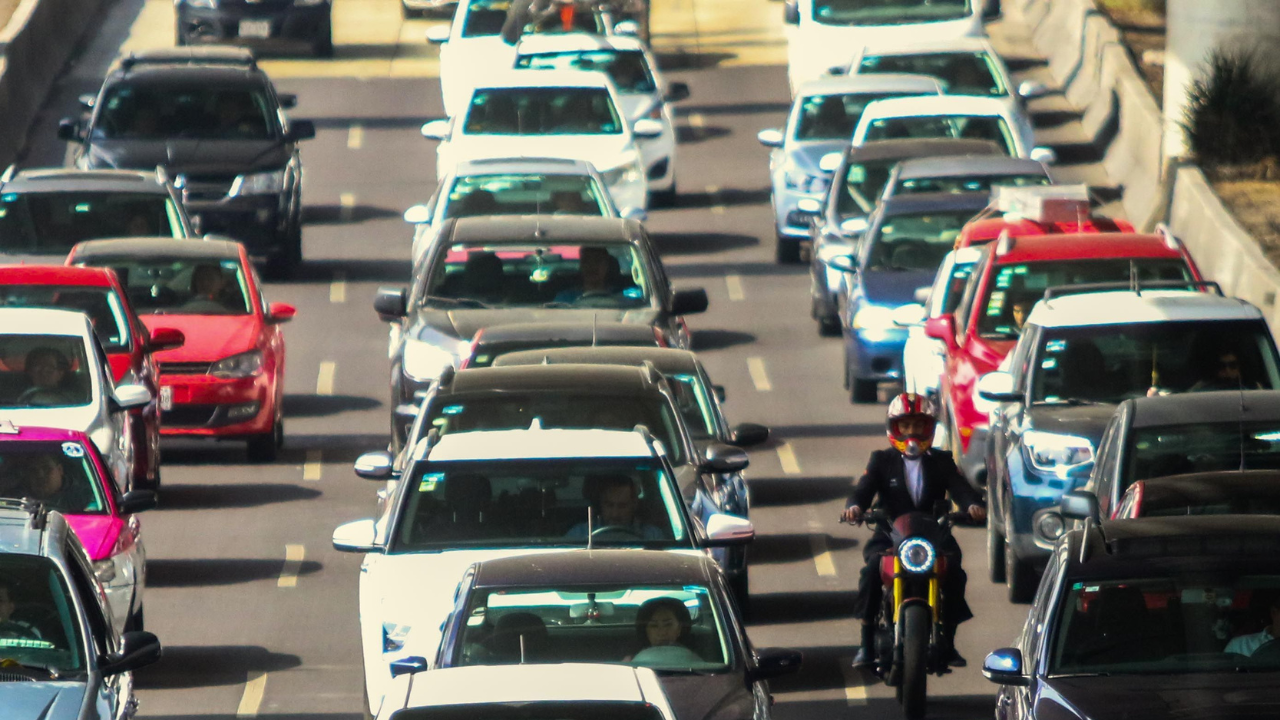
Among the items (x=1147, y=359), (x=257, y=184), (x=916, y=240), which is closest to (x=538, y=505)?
(x=1147, y=359)

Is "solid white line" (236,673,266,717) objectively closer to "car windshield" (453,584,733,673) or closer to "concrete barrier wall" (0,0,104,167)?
"car windshield" (453,584,733,673)

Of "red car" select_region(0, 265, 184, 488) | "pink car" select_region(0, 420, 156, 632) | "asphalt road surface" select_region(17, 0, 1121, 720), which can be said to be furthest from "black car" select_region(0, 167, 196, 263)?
"pink car" select_region(0, 420, 156, 632)

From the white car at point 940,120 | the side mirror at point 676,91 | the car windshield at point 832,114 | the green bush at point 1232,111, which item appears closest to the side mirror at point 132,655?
the white car at point 940,120

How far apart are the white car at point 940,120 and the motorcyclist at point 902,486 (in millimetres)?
14051

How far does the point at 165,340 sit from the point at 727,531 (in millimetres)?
7793

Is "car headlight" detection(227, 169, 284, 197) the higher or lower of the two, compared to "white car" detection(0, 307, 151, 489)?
lower

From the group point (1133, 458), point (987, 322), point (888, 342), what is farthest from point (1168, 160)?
point (1133, 458)

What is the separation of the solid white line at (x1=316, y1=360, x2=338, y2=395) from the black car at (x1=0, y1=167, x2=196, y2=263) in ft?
5.14

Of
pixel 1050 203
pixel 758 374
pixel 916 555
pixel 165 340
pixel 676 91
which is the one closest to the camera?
pixel 916 555

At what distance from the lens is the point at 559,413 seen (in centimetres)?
1523

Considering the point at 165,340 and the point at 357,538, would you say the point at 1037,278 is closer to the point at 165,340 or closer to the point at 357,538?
the point at 165,340

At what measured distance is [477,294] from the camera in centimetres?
2036

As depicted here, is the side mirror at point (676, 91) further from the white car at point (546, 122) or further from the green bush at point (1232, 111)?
the green bush at point (1232, 111)

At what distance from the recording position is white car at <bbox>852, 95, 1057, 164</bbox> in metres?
27.8
